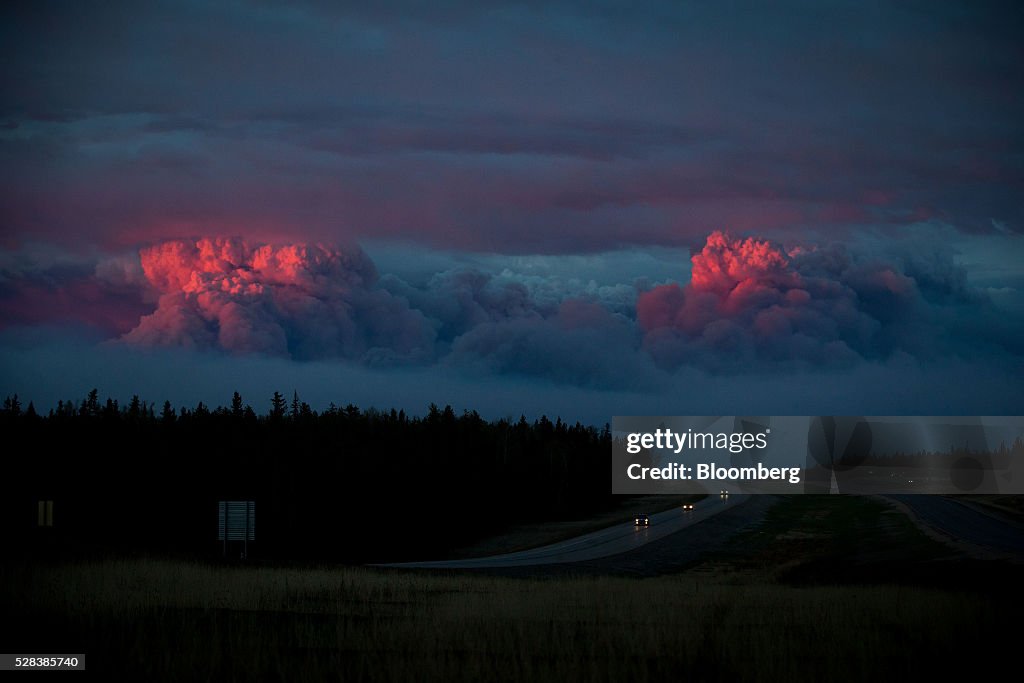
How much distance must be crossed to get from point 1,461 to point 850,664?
112 metres

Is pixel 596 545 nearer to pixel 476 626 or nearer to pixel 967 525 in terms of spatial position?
pixel 967 525

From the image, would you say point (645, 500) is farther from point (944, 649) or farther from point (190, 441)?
point (944, 649)

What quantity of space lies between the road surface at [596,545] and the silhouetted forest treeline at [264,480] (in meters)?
20.8

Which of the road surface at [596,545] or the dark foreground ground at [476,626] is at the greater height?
the dark foreground ground at [476,626]

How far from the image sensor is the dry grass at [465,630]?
603 inches

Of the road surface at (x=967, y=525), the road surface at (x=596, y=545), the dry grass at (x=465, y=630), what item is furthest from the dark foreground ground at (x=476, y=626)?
the road surface at (x=967, y=525)

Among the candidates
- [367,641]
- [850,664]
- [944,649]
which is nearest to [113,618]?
[367,641]

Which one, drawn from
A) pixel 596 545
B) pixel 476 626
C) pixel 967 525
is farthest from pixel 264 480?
pixel 476 626

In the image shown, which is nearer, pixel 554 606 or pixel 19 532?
pixel 554 606

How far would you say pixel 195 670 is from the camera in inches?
579

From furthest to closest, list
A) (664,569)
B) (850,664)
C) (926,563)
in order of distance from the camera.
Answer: (664,569), (926,563), (850,664)

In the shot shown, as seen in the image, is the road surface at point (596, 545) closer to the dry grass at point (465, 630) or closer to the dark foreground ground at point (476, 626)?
the dark foreground ground at point (476, 626)

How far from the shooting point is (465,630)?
19.7m

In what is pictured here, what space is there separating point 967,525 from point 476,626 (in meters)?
70.4
